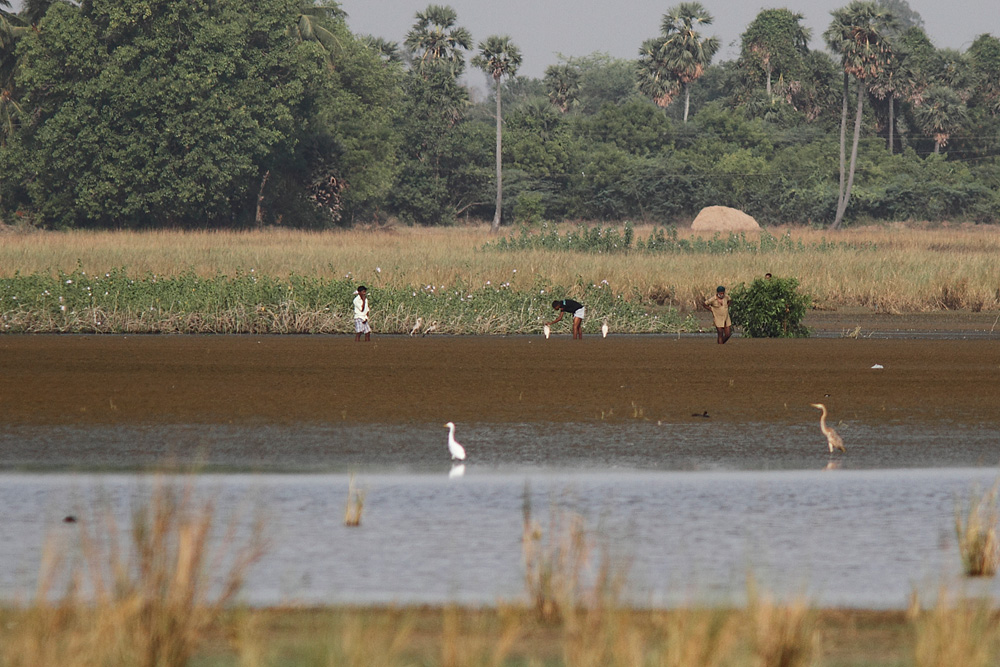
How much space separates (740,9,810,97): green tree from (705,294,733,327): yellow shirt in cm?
7187

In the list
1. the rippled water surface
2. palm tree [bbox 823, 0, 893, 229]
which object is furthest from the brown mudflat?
palm tree [bbox 823, 0, 893, 229]

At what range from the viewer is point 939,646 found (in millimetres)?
5023

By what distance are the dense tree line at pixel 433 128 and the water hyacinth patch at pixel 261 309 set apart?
37240mm

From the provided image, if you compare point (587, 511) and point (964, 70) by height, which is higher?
point (964, 70)

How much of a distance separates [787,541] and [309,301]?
662 inches

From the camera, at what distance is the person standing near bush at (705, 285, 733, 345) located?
2117cm

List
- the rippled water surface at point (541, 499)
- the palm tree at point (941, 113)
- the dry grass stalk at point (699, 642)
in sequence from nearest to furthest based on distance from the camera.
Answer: the dry grass stalk at point (699, 642)
the rippled water surface at point (541, 499)
the palm tree at point (941, 113)

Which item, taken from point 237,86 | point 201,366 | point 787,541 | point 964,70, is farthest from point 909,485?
point 964,70

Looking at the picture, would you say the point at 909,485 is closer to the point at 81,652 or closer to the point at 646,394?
the point at 646,394

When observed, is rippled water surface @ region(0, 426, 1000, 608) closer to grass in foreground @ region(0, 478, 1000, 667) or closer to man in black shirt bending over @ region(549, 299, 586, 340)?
grass in foreground @ region(0, 478, 1000, 667)

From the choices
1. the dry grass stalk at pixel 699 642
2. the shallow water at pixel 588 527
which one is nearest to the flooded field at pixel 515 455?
the shallow water at pixel 588 527

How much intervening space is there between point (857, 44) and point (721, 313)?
5531 centimetres

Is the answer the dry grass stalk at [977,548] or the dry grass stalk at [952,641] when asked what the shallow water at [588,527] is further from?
the dry grass stalk at [952,641]

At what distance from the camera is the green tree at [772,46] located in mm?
91562
